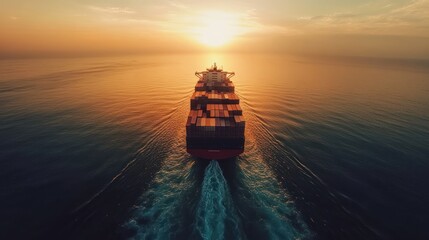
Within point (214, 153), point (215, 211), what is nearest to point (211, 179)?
point (214, 153)

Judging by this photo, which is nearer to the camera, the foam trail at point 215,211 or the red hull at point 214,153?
the foam trail at point 215,211

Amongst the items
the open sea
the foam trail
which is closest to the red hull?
the open sea

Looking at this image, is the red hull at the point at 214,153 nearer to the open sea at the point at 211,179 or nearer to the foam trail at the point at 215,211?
the open sea at the point at 211,179

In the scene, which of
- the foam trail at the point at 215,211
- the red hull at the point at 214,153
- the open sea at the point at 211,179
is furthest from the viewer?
the red hull at the point at 214,153

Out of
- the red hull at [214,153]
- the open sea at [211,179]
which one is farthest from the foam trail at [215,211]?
the red hull at [214,153]

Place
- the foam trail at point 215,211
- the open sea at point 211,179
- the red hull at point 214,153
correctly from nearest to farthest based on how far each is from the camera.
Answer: the foam trail at point 215,211 → the open sea at point 211,179 → the red hull at point 214,153

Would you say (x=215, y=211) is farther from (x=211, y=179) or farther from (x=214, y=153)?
(x=214, y=153)

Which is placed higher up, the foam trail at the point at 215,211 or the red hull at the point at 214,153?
the red hull at the point at 214,153

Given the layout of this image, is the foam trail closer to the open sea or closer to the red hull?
the open sea

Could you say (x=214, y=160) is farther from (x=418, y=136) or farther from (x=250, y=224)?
(x=418, y=136)
